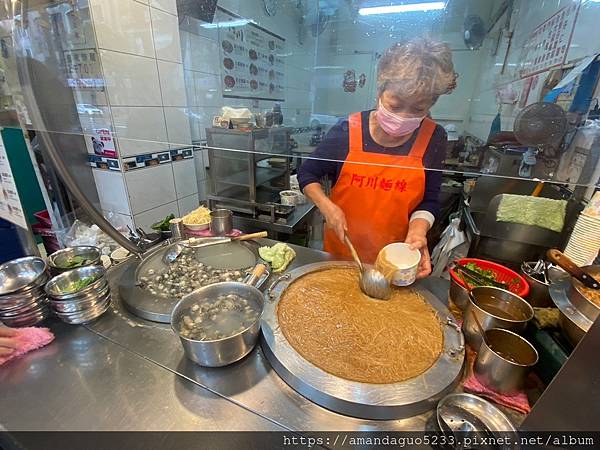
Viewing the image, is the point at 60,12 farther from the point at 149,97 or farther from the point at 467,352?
the point at 467,352

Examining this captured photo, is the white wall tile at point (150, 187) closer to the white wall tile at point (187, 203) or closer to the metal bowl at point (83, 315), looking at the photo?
the white wall tile at point (187, 203)

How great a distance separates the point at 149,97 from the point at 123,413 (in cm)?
241

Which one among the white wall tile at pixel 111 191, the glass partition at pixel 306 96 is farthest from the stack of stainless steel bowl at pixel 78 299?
the white wall tile at pixel 111 191

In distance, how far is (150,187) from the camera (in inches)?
103

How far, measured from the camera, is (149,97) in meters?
2.35

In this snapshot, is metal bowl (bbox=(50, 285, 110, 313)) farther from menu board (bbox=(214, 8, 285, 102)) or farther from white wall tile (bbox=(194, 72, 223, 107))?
white wall tile (bbox=(194, 72, 223, 107))

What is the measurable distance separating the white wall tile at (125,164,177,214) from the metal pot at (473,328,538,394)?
269cm

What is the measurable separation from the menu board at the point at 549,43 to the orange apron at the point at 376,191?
3.53ft

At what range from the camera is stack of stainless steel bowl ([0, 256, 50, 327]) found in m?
0.94

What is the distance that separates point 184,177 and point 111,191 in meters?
0.68

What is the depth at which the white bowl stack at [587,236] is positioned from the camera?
1228mm

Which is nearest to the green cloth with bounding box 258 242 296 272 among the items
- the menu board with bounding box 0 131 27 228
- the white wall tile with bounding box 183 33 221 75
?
the menu board with bounding box 0 131 27 228

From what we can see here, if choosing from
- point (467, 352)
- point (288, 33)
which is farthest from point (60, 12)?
point (467, 352)

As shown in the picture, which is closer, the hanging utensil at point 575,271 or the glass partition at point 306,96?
the hanging utensil at point 575,271
